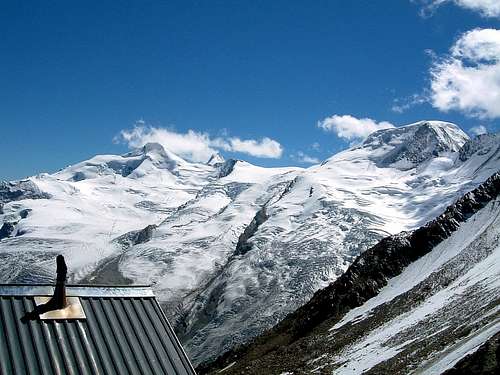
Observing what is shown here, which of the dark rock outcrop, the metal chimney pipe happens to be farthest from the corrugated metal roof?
the dark rock outcrop

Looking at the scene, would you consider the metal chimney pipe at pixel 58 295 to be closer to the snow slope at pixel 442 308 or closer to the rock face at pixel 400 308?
the rock face at pixel 400 308

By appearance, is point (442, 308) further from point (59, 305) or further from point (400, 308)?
point (59, 305)

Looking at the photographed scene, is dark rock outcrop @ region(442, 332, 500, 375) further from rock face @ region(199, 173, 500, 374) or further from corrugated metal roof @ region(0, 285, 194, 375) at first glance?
corrugated metal roof @ region(0, 285, 194, 375)

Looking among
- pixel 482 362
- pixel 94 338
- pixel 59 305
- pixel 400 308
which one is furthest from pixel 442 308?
pixel 59 305

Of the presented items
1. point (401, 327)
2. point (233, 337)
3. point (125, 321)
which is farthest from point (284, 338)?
point (233, 337)

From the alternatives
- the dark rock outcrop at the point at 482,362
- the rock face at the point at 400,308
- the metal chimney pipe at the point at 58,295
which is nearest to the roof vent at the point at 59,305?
the metal chimney pipe at the point at 58,295

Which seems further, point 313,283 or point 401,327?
point 313,283

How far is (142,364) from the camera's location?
13930 mm

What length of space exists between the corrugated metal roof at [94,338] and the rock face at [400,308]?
17093mm

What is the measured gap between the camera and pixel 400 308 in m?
64.7

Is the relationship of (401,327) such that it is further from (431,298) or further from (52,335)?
(52,335)

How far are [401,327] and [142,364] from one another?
144ft

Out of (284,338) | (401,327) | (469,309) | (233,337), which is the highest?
(233,337)

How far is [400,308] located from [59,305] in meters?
56.2
